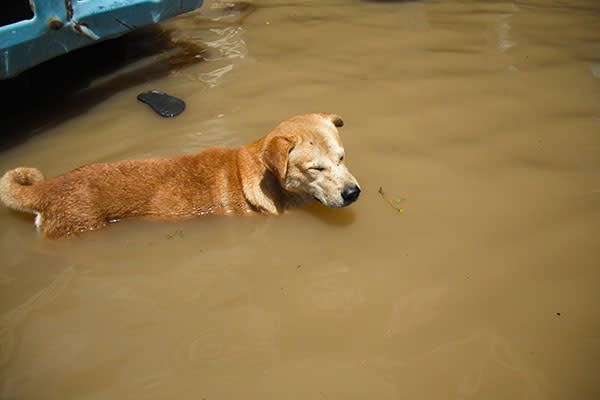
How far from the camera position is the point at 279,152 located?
3373 mm

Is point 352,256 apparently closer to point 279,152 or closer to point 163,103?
point 279,152

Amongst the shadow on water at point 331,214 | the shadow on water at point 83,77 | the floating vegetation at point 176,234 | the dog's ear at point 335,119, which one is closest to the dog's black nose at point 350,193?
the shadow on water at point 331,214

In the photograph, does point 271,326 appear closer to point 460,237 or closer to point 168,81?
point 460,237

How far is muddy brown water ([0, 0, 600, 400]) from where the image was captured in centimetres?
250

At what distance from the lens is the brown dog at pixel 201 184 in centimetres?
345

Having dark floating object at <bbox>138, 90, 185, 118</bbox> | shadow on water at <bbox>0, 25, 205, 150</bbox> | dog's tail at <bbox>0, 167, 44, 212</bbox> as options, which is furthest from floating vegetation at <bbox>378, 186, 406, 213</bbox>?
shadow on water at <bbox>0, 25, 205, 150</bbox>

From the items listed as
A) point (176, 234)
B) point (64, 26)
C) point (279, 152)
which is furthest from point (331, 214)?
point (64, 26)

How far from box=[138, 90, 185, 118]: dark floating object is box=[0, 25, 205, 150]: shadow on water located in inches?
28.4

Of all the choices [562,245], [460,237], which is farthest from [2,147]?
[562,245]

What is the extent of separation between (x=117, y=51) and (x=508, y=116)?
21.8 feet

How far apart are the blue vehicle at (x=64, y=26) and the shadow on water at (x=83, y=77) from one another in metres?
1.00

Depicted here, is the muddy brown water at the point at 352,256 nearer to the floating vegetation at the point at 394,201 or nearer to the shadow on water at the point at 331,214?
the shadow on water at the point at 331,214

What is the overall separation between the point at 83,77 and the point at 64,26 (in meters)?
1.95

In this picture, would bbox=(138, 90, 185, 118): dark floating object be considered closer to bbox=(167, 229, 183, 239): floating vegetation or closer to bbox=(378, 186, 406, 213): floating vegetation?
bbox=(167, 229, 183, 239): floating vegetation
